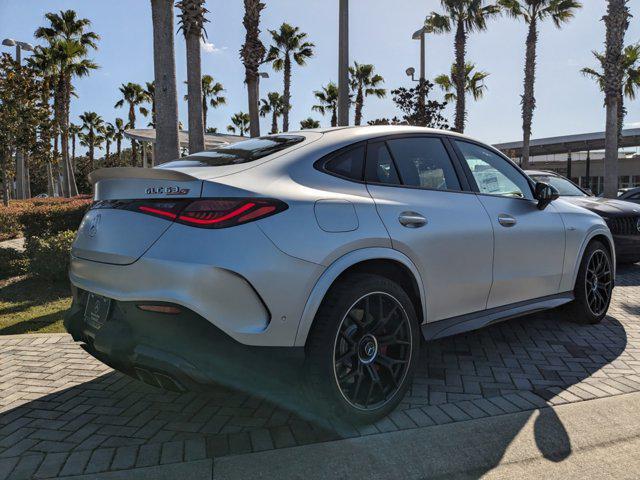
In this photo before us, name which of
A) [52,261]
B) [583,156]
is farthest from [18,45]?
[583,156]

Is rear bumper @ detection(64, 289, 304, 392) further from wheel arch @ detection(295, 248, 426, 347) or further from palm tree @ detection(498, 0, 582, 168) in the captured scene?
palm tree @ detection(498, 0, 582, 168)

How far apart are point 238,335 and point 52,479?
1.13 m

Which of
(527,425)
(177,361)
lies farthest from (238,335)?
(527,425)

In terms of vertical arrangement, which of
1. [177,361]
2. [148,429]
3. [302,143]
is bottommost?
[148,429]

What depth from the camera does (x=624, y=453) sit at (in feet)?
8.68

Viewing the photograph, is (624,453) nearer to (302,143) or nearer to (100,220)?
(302,143)

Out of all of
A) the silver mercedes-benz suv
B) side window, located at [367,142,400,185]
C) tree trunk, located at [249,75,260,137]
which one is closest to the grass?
the silver mercedes-benz suv

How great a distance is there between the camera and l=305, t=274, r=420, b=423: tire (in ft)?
8.54

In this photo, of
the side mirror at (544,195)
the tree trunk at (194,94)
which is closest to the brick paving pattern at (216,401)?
the side mirror at (544,195)

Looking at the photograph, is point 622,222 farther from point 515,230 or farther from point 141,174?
point 141,174

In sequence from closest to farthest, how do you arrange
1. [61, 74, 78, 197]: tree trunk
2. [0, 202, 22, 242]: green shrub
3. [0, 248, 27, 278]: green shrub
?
1. [0, 248, 27, 278]: green shrub
2. [0, 202, 22, 242]: green shrub
3. [61, 74, 78, 197]: tree trunk

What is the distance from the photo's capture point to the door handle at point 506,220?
371 cm

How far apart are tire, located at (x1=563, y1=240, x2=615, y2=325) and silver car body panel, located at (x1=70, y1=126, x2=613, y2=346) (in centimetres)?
160

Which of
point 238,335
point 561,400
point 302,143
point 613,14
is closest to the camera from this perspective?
point 238,335
